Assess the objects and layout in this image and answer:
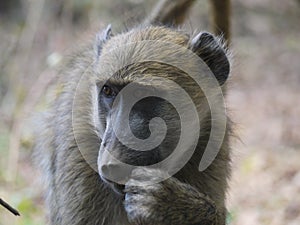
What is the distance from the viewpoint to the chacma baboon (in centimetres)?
326

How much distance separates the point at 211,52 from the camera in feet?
12.6

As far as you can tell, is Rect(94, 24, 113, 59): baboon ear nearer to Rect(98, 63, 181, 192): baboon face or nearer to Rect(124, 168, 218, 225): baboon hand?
Rect(98, 63, 181, 192): baboon face

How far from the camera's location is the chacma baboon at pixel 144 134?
326 centimetres

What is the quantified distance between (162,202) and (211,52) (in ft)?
3.19

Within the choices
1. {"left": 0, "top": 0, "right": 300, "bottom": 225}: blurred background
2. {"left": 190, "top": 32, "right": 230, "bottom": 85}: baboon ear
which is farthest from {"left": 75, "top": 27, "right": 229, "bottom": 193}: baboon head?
{"left": 0, "top": 0, "right": 300, "bottom": 225}: blurred background

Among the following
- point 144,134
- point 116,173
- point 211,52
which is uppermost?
point 211,52

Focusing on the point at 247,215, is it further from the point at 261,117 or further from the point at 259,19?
the point at 259,19

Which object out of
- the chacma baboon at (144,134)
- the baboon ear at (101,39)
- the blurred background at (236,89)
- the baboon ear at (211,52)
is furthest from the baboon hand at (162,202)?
the baboon ear at (101,39)

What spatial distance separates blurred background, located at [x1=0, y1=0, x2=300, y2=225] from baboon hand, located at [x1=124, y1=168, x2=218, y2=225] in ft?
2.90

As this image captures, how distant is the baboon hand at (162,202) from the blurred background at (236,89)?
89 centimetres

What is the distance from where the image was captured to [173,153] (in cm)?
364

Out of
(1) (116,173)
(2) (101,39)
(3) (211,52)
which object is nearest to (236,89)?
(2) (101,39)

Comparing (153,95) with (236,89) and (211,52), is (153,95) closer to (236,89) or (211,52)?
(211,52)

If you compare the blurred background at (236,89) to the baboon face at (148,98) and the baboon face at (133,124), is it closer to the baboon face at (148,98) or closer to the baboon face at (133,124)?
the baboon face at (148,98)
